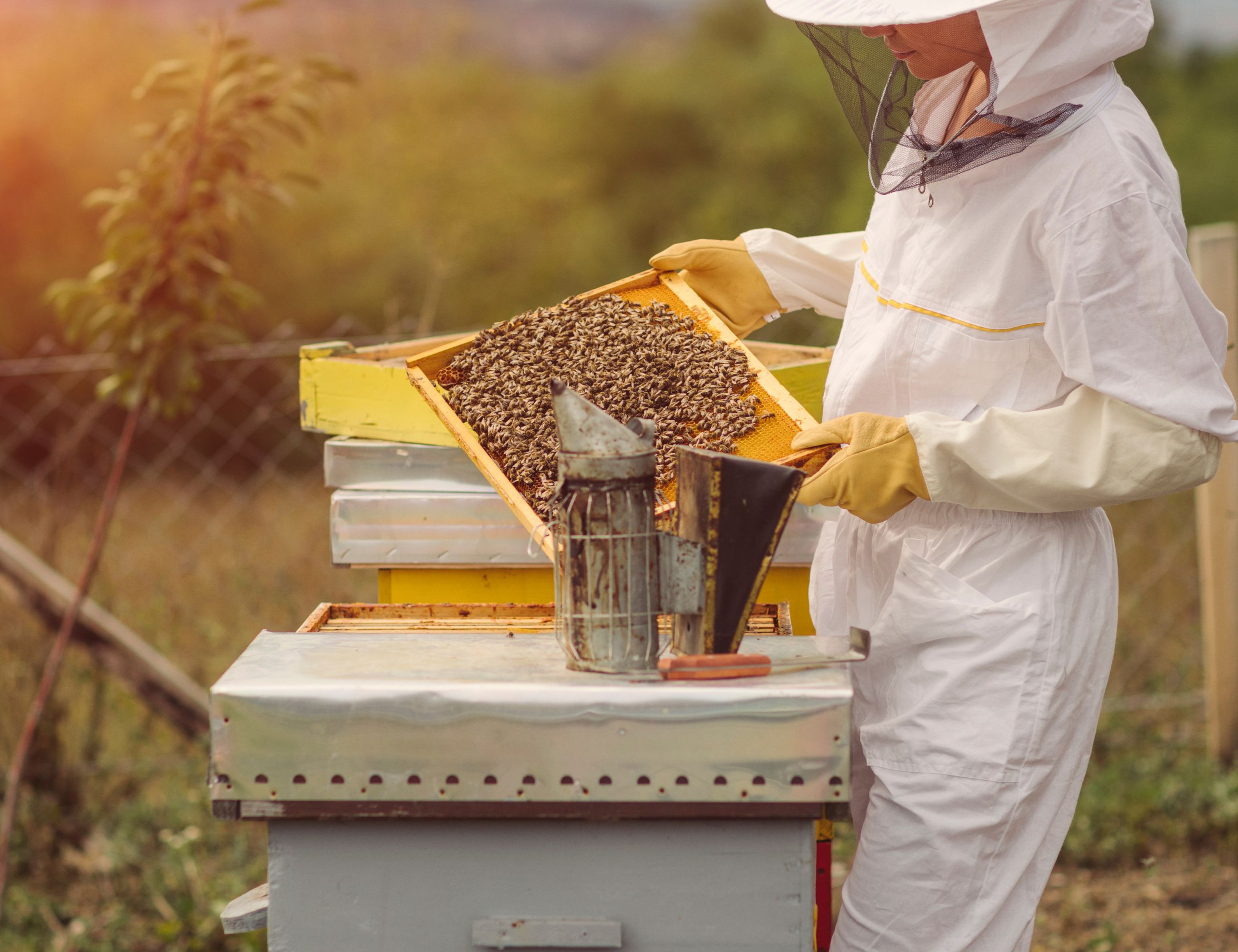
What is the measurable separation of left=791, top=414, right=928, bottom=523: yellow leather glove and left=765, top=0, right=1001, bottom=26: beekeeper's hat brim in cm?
50

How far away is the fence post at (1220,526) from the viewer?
374 centimetres

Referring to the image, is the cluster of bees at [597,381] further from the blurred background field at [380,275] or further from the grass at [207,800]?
the grass at [207,800]

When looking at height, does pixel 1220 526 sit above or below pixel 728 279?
below

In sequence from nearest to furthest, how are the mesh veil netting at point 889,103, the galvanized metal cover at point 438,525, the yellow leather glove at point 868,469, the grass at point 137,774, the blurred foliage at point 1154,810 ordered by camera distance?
the yellow leather glove at point 868,469 → the mesh veil netting at point 889,103 → the galvanized metal cover at point 438,525 → the grass at point 137,774 → the blurred foliage at point 1154,810

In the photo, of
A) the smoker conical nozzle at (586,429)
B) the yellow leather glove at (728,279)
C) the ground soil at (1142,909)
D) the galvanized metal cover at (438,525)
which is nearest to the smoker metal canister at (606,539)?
the smoker conical nozzle at (586,429)

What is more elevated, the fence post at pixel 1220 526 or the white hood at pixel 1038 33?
the white hood at pixel 1038 33

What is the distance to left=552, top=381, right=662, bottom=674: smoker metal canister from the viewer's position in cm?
135

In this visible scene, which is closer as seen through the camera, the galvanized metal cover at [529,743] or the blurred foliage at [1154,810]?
the galvanized metal cover at [529,743]

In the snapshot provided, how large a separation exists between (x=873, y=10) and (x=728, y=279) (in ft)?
2.28

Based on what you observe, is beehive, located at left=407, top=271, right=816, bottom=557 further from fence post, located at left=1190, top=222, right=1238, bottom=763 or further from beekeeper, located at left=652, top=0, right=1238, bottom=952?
fence post, located at left=1190, top=222, right=1238, bottom=763

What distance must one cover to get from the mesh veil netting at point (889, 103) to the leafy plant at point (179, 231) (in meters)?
1.80

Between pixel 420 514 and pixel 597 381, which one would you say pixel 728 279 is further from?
pixel 420 514

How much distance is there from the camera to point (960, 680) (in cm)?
163

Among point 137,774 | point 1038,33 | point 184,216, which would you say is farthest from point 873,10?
point 137,774
